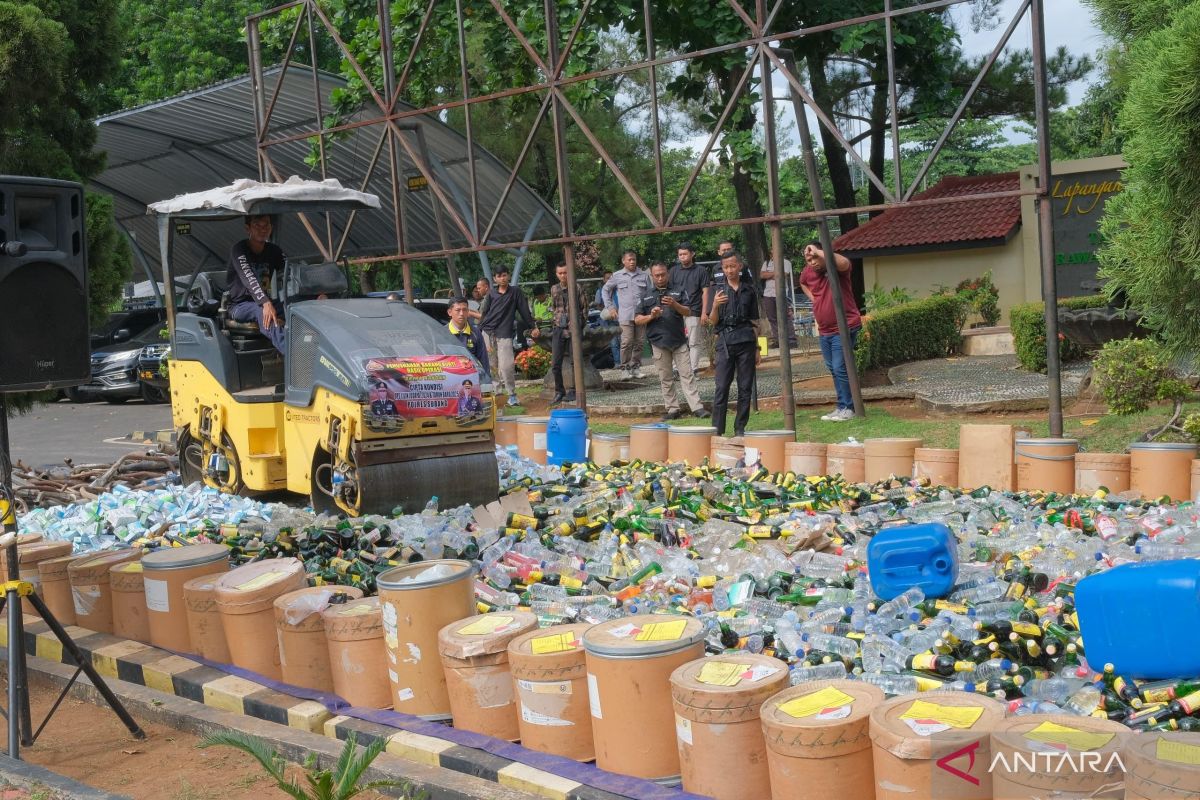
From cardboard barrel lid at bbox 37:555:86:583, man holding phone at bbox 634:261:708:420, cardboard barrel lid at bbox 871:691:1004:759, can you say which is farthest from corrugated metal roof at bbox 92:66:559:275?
cardboard barrel lid at bbox 871:691:1004:759

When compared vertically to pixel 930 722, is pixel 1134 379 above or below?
above

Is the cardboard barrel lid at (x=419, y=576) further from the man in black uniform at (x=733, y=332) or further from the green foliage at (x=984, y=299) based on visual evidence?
the green foliage at (x=984, y=299)

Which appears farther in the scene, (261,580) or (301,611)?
(261,580)

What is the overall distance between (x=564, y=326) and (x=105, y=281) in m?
5.88

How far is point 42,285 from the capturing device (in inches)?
201

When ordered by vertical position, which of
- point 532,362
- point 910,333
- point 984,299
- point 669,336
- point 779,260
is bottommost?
point 532,362

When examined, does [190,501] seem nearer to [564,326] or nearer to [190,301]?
[190,301]

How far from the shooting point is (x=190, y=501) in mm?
8641

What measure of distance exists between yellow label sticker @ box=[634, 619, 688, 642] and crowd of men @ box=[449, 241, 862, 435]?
20.2 feet

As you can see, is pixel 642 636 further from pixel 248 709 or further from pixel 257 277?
pixel 257 277

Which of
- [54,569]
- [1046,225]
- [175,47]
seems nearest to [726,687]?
[54,569]

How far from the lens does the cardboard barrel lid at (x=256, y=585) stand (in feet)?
16.8

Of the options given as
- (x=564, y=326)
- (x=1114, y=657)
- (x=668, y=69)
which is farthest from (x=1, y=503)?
(x=668, y=69)

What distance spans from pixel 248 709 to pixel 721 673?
223 centimetres
